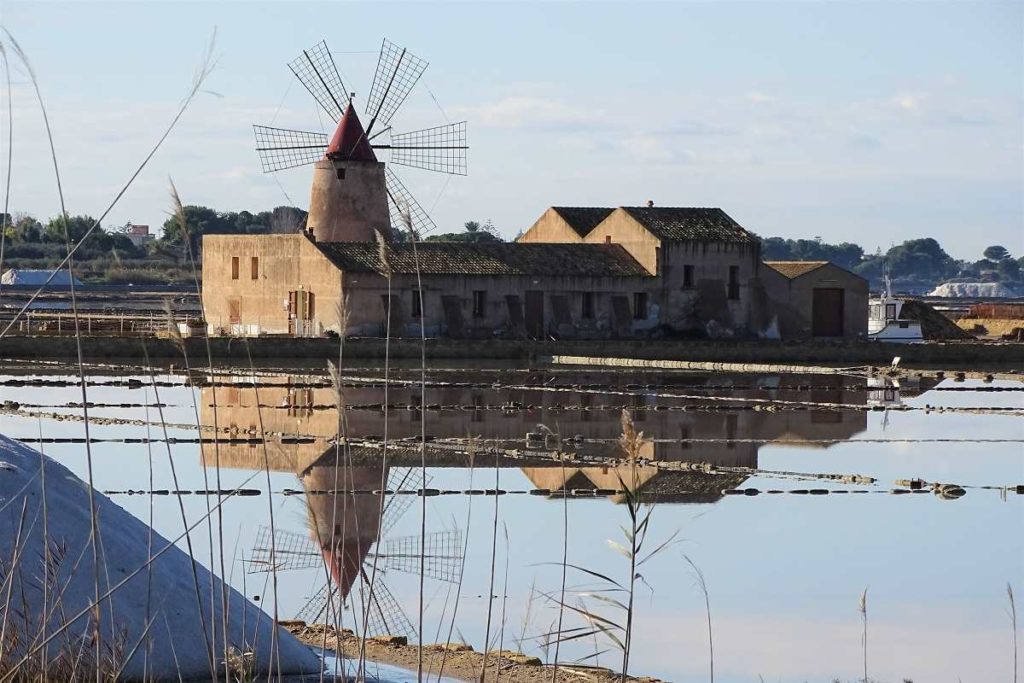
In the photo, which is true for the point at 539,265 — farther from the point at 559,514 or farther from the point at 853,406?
the point at 559,514

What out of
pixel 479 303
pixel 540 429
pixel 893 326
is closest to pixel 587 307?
pixel 479 303

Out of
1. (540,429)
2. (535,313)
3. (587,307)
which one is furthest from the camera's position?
(587,307)

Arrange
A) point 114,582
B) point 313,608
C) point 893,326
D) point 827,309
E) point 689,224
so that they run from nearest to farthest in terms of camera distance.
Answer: point 114,582 → point 313,608 → point 689,224 → point 827,309 → point 893,326

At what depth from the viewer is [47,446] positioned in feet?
46.1

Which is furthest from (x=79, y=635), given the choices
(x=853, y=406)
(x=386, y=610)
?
(x=853, y=406)

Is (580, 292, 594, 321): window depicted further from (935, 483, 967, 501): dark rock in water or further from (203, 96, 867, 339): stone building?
(935, 483, 967, 501): dark rock in water

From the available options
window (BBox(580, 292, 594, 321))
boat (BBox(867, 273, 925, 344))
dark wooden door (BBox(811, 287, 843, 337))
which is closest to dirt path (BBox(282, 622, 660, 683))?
window (BBox(580, 292, 594, 321))

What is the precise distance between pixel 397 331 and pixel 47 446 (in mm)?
16542

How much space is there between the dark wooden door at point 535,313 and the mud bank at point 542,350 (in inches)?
53.9

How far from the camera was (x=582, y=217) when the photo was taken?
121 feet

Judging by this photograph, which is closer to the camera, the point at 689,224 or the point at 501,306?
the point at 501,306

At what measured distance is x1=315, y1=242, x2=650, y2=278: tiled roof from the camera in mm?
30922

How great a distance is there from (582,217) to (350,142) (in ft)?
18.5

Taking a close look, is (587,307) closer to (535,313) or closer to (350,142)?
(535,313)
